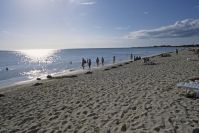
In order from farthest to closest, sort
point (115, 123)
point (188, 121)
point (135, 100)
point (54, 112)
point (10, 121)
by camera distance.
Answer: point (135, 100)
point (54, 112)
point (10, 121)
point (115, 123)
point (188, 121)

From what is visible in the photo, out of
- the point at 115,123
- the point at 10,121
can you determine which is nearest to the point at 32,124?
the point at 10,121

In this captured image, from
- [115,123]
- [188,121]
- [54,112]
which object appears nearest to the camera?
[188,121]

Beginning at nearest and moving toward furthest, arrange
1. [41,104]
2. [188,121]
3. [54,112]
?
[188,121] → [54,112] → [41,104]

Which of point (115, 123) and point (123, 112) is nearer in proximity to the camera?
point (115, 123)

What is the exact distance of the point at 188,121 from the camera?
649cm

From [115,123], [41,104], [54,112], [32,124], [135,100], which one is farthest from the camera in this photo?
[41,104]

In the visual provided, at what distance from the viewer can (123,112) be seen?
7.86 meters

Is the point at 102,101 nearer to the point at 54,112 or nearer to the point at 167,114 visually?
the point at 54,112

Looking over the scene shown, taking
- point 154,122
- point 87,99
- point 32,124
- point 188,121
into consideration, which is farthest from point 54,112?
point 188,121

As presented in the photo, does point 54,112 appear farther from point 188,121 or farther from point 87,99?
point 188,121

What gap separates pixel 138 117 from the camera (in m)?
7.16

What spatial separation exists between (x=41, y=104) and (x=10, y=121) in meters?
2.16

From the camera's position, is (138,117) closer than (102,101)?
Yes

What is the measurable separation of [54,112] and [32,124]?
1236 millimetres
